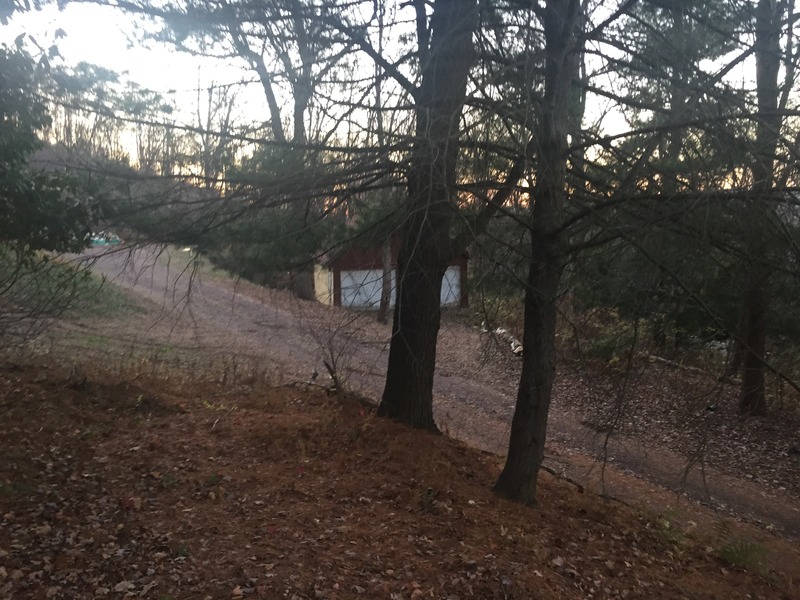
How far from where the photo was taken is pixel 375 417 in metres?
8.01

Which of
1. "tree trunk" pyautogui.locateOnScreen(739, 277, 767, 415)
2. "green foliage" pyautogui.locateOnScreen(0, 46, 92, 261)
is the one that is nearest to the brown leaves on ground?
"green foliage" pyautogui.locateOnScreen(0, 46, 92, 261)

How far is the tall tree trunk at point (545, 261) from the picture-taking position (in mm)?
5785

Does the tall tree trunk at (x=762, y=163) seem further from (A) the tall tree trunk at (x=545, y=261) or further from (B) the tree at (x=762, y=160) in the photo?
(A) the tall tree trunk at (x=545, y=261)

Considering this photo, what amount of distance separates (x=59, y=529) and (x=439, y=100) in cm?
434

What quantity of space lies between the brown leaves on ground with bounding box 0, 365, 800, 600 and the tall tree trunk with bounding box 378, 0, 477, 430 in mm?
560

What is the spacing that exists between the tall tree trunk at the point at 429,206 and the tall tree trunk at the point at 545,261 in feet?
2.37

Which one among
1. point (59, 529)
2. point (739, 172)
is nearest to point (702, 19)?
point (739, 172)

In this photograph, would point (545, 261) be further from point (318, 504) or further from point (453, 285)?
point (318, 504)

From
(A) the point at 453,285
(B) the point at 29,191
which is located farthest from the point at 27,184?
(A) the point at 453,285

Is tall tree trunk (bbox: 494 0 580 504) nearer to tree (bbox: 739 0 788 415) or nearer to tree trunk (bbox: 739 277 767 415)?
tree (bbox: 739 0 788 415)

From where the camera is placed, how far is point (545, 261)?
6000mm

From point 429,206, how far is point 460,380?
10531 mm

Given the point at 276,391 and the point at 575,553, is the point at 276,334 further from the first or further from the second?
the point at 575,553

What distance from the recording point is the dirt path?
8484mm
